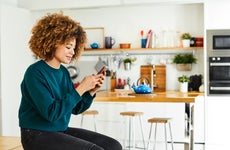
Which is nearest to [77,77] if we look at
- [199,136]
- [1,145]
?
[199,136]

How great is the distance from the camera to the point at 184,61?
629 cm

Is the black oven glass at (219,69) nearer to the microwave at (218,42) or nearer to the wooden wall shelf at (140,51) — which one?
the microwave at (218,42)

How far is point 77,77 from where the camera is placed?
271 inches

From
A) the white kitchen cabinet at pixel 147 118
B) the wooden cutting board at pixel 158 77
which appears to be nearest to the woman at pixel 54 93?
the white kitchen cabinet at pixel 147 118

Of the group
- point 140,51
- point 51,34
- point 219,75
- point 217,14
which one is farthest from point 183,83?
point 51,34

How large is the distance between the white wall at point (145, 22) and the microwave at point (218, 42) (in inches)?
19.5

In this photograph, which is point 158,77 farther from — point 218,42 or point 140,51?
point 218,42

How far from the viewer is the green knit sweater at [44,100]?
7.09 feet

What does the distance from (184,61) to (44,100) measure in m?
4.40

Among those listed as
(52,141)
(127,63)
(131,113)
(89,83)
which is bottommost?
(131,113)

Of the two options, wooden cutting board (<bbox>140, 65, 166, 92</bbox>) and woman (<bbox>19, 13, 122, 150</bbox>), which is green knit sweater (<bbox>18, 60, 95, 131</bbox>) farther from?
wooden cutting board (<bbox>140, 65, 166, 92</bbox>)

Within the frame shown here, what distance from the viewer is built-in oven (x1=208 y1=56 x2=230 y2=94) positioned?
5.82 m

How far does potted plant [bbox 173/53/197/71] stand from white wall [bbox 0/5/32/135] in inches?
93.3

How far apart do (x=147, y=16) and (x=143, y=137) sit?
2.03 meters
